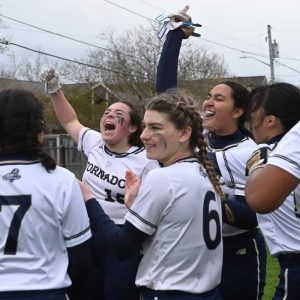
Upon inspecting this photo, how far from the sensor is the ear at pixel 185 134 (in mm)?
3152

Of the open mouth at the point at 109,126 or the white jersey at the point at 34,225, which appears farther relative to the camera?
the open mouth at the point at 109,126

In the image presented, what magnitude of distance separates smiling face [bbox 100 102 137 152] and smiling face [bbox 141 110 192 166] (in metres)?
1.38

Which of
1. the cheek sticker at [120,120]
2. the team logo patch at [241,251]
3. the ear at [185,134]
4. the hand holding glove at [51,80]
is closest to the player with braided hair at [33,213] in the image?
the ear at [185,134]

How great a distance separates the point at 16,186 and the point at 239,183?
60.6 inches

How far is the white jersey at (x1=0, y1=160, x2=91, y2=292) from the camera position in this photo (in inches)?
114

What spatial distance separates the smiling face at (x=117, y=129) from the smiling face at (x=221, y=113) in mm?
658

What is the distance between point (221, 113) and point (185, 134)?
3.60 ft

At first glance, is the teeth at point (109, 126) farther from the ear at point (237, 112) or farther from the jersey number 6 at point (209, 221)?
the jersey number 6 at point (209, 221)

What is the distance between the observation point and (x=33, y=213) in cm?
292

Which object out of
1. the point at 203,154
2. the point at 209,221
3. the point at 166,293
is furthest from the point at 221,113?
the point at 166,293

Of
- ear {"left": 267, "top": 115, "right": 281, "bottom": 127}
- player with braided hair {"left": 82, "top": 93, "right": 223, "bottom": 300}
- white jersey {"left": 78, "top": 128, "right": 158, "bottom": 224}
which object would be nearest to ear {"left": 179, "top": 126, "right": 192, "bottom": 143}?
player with braided hair {"left": 82, "top": 93, "right": 223, "bottom": 300}

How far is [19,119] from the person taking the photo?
2994 millimetres

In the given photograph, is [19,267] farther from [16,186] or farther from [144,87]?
[144,87]

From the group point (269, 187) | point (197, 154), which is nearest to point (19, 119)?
point (197, 154)
